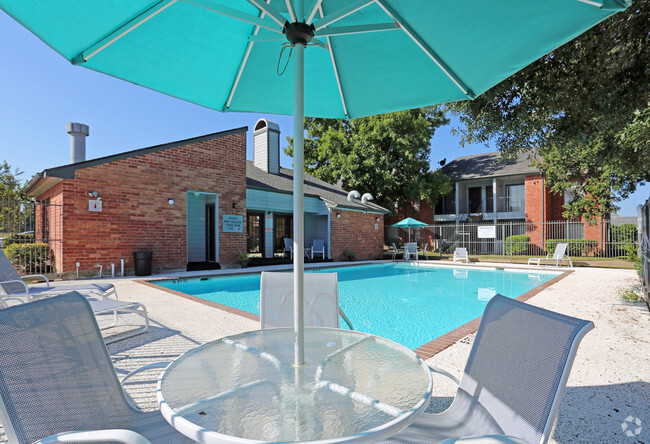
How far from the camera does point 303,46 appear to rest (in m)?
1.91

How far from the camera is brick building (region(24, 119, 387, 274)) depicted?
9.73 meters

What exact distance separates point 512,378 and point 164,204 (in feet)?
39.0

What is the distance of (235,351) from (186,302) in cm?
484

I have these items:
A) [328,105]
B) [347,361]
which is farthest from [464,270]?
[347,361]

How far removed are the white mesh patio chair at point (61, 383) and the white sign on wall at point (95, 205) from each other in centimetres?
998

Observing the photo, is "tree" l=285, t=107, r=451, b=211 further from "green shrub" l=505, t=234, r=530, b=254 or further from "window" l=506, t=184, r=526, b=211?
"green shrub" l=505, t=234, r=530, b=254

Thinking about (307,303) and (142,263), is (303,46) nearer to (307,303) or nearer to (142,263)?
(307,303)

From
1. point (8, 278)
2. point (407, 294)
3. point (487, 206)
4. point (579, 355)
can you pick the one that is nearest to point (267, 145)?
point (407, 294)

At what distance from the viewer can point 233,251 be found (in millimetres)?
13117

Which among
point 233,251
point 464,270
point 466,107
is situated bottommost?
point 464,270

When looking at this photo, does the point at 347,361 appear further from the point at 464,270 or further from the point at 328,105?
the point at 464,270

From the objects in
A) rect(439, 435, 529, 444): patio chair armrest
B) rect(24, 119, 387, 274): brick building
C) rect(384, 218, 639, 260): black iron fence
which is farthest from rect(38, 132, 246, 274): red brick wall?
rect(384, 218, 639, 260): black iron fence

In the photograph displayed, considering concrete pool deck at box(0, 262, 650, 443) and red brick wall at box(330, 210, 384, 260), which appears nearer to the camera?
concrete pool deck at box(0, 262, 650, 443)

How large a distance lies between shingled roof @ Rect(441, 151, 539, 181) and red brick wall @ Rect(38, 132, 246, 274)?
17.8m
